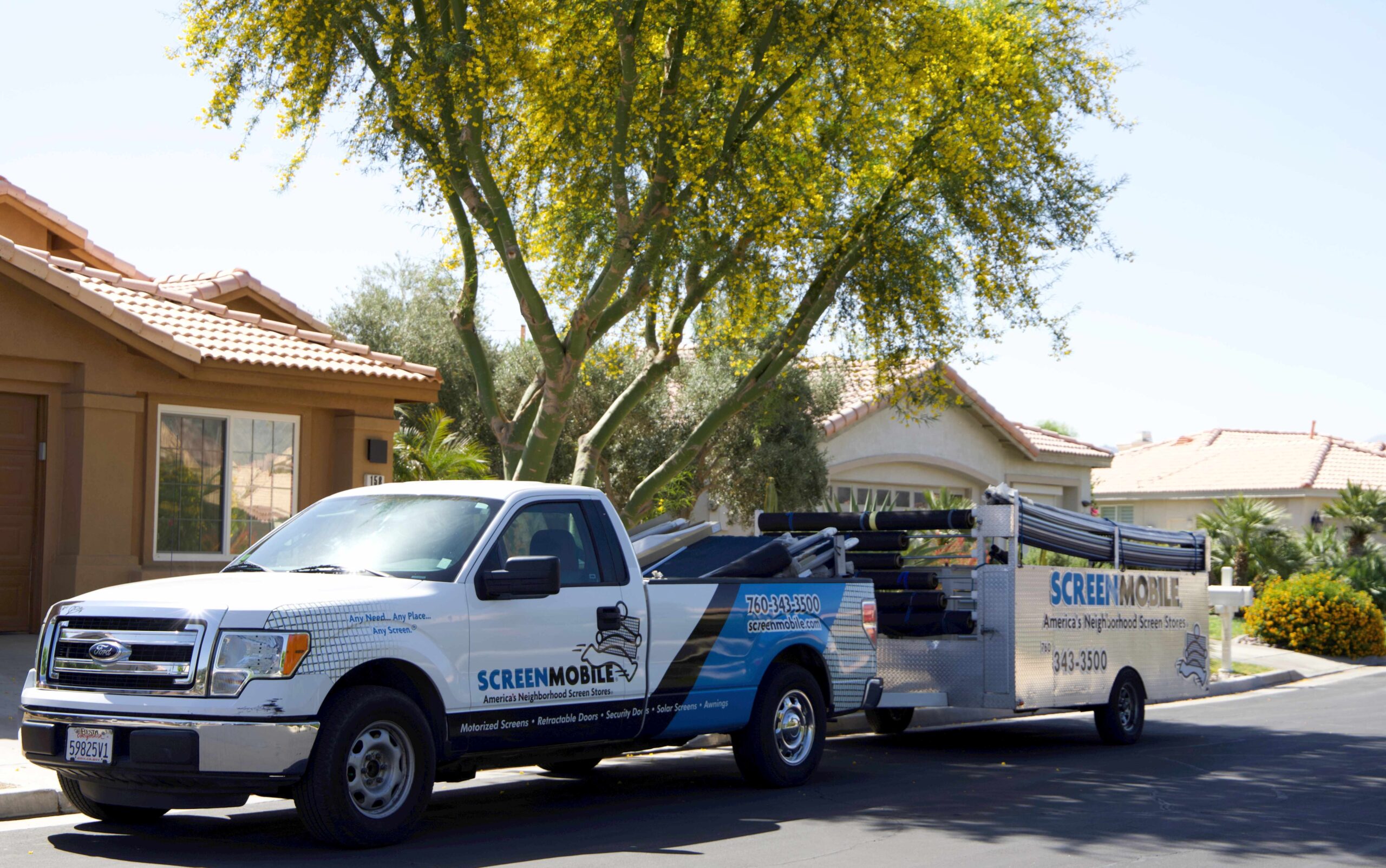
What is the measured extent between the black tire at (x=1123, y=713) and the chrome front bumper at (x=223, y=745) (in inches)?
334

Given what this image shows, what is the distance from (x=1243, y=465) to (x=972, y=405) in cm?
1584

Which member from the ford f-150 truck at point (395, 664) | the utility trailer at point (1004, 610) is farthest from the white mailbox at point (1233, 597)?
the ford f-150 truck at point (395, 664)

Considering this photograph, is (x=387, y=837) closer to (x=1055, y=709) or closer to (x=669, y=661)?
(x=669, y=661)

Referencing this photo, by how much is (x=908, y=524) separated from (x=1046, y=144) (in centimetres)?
664

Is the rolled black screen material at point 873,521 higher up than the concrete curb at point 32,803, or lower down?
higher up

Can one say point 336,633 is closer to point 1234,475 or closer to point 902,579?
point 902,579

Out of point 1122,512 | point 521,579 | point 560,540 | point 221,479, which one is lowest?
point 521,579

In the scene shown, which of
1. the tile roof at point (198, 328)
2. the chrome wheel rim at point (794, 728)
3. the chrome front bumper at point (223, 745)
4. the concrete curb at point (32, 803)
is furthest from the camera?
the tile roof at point (198, 328)

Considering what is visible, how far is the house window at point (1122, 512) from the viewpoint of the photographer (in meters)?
45.3

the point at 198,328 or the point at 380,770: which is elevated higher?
the point at 198,328

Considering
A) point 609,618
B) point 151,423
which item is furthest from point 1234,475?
point 609,618

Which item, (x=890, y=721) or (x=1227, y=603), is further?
(x=1227, y=603)

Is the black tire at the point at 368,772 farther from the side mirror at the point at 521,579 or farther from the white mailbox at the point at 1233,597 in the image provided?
the white mailbox at the point at 1233,597

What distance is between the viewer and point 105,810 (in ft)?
25.7
